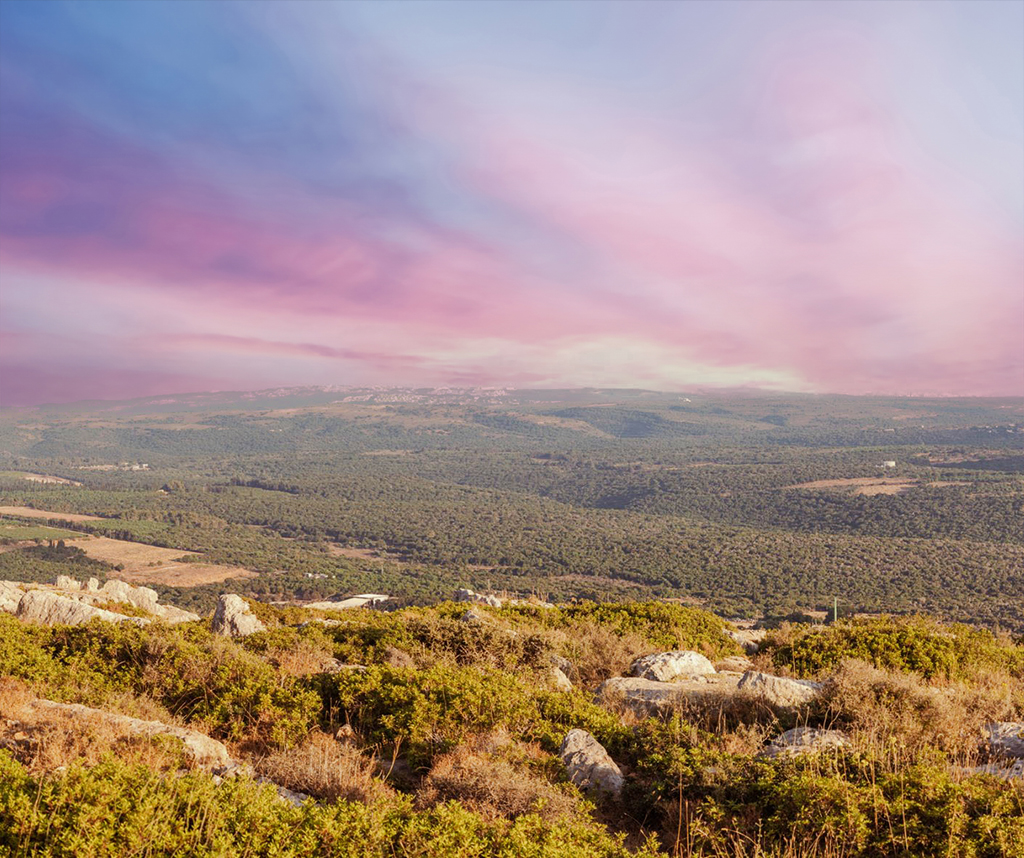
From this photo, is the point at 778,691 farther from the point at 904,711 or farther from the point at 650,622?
the point at 650,622

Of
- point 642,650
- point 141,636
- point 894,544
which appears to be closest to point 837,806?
point 642,650

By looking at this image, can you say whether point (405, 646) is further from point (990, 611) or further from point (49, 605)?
point (990, 611)

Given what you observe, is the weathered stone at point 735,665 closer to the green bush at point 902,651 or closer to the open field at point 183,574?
the green bush at point 902,651

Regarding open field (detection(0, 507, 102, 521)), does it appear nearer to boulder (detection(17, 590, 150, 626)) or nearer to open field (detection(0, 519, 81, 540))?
open field (detection(0, 519, 81, 540))

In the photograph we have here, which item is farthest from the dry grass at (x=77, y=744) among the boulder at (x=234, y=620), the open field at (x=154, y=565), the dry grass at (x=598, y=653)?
the open field at (x=154, y=565)

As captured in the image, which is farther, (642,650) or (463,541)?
(463,541)

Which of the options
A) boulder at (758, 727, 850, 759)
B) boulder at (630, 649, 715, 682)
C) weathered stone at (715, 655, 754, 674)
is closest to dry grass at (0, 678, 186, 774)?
boulder at (758, 727, 850, 759)

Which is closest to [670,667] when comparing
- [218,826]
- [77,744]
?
[218,826]
